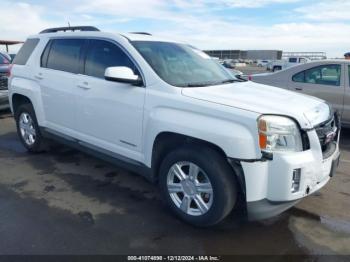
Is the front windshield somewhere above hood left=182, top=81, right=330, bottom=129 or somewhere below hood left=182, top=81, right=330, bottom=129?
above

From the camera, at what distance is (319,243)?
3.24m

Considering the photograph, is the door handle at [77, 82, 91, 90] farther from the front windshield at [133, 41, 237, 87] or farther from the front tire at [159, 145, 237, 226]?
the front tire at [159, 145, 237, 226]

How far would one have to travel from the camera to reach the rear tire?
5527 millimetres

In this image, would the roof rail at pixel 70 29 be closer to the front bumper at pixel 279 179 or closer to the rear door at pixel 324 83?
the front bumper at pixel 279 179

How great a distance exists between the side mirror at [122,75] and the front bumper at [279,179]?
1.47 meters

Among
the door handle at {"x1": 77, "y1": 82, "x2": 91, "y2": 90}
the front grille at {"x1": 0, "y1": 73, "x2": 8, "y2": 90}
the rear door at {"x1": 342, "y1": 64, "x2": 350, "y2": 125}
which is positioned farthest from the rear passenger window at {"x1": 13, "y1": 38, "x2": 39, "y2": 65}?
the rear door at {"x1": 342, "y1": 64, "x2": 350, "y2": 125}

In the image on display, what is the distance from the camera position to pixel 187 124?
10.7 ft

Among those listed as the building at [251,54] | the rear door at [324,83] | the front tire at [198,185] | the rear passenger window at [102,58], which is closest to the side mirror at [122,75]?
the rear passenger window at [102,58]

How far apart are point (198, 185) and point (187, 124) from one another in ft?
1.91

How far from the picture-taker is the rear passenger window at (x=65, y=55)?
4664 mm

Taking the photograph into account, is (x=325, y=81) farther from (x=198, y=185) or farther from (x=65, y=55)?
(x=65, y=55)

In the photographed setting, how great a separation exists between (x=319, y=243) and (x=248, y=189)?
3.01 ft

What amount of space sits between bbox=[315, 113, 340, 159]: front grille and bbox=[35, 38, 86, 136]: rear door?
2.85 meters

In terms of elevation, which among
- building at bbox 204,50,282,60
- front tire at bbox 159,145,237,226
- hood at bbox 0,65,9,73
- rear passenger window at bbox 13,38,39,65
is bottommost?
front tire at bbox 159,145,237,226
